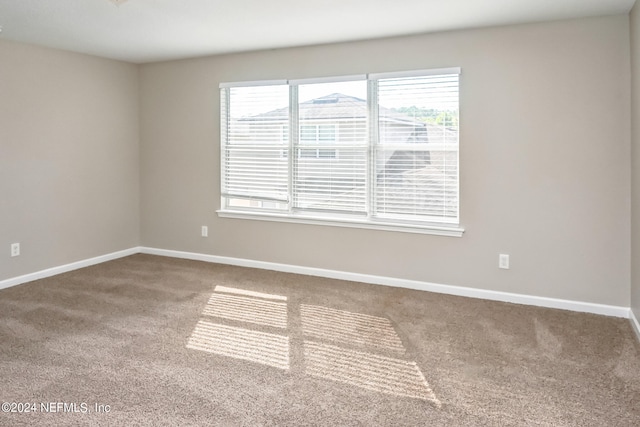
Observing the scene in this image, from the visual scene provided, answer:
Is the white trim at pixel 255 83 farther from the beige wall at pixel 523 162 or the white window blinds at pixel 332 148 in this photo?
the white window blinds at pixel 332 148

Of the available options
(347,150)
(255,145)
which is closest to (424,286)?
(347,150)

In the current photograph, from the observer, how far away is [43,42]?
4.11m

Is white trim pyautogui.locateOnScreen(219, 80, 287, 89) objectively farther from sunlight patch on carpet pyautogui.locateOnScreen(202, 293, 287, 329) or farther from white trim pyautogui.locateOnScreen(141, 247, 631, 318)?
sunlight patch on carpet pyautogui.locateOnScreen(202, 293, 287, 329)

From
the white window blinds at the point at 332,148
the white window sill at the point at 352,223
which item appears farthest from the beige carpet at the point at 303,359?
the white window blinds at the point at 332,148

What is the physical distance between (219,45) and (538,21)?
2.83m

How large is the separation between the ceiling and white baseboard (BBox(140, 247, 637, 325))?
7.22 ft

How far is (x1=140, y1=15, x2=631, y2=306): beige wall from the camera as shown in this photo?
3.37 metres

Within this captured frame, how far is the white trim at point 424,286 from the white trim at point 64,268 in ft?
1.17

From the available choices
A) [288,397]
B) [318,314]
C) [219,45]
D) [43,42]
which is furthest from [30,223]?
[288,397]

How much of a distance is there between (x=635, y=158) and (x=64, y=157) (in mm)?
5021

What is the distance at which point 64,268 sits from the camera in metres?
4.61

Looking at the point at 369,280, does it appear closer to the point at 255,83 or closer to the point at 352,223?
the point at 352,223

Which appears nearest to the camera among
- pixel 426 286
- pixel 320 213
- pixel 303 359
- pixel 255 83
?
pixel 303 359

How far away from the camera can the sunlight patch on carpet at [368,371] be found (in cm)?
233
